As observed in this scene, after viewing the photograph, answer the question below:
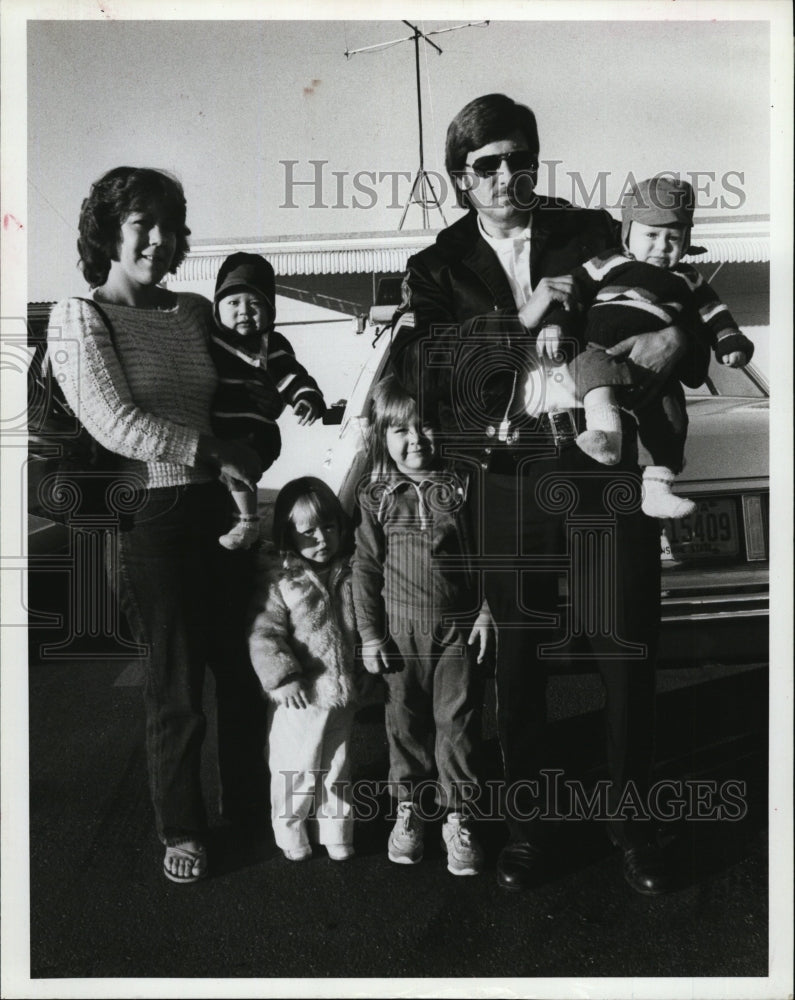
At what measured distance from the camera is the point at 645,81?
2.88 m

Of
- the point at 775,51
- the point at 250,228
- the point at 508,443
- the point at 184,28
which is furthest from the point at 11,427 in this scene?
the point at 775,51

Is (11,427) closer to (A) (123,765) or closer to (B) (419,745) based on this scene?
(A) (123,765)

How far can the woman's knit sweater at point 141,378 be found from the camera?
9.17 ft

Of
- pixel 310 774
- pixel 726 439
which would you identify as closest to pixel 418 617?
pixel 310 774

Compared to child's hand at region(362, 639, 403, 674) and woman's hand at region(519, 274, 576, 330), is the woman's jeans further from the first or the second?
woman's hand at region(519, 274, 576, 330)

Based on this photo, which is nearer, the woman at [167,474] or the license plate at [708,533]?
the woman at [167,474]

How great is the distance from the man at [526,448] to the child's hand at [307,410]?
294 millimetres

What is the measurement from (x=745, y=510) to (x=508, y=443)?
2.92 feet

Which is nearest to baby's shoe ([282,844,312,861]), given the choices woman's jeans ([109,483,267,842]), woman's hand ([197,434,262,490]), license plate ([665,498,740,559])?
woman's jeans ([109,483,267,842])

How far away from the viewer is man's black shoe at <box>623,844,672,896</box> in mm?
2912

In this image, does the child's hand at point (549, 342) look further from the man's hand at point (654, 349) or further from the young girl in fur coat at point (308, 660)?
the young girl in fur coat at point (308, 660)

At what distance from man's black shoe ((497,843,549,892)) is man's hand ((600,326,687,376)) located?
5.44 ft

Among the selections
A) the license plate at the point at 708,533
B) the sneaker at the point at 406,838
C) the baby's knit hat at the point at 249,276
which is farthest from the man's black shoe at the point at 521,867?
the baby's knit hat at the point at 249,276

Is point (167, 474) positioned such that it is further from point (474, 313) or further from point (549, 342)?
point (549, 342)
